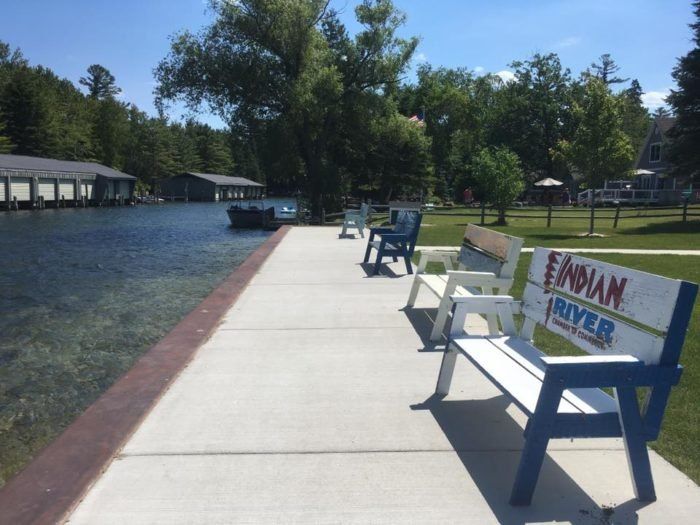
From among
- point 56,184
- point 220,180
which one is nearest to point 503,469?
point 56,184

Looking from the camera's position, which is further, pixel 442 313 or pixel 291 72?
pixel 291 72

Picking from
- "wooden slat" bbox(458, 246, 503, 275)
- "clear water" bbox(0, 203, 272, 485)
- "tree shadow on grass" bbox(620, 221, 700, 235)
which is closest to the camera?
"clear water" bbox(0, 203, 272, 485)

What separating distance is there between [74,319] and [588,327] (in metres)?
7.61

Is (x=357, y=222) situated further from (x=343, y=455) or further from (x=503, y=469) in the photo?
(x=503, y=469)

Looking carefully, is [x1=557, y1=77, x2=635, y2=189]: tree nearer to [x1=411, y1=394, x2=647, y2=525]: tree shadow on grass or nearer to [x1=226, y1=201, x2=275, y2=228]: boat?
[x1=411, y1=394, x2=647, y2=525]: tree shadow on grass

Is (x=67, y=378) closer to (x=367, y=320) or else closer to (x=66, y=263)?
(x=367, y=320)

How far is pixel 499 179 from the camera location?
2862 cm

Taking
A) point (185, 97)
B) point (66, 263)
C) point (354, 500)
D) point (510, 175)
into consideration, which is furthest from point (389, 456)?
point (185, 97)

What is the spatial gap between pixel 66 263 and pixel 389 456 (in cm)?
1599

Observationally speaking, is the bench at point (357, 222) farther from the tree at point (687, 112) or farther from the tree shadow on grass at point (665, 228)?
the tree at point (687, 112)

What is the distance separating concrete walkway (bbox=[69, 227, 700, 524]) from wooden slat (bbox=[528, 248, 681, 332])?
0.93 m

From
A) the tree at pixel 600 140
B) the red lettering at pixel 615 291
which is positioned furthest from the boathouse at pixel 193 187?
the red lettering at pixel 615 291

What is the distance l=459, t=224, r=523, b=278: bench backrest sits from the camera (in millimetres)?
5852

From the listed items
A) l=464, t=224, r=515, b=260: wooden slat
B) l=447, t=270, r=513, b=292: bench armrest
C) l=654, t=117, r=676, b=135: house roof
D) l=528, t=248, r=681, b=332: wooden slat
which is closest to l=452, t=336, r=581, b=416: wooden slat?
l=528, t=248, r=681, b=332: wooden slat
